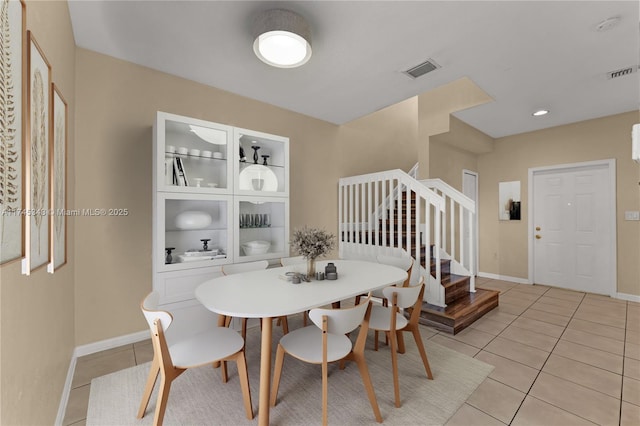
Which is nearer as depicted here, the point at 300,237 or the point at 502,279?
the point at 300,237

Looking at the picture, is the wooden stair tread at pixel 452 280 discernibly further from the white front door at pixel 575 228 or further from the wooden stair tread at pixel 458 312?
the white front door at pixel 575 228

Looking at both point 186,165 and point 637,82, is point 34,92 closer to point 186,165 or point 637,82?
point 186,165

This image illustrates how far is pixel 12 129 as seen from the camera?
94cm

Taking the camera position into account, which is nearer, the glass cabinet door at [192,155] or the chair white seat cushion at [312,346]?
the chair white seat cushion at [312,346]

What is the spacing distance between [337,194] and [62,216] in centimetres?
325

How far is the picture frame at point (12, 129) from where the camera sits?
0.87 metres

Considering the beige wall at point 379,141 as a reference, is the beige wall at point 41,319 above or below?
below

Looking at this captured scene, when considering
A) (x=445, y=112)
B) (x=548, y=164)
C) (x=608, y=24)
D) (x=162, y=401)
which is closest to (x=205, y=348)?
(x=162, y=401)

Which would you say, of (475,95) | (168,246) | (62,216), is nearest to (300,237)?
(168,246)

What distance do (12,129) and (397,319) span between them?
230 centimetres

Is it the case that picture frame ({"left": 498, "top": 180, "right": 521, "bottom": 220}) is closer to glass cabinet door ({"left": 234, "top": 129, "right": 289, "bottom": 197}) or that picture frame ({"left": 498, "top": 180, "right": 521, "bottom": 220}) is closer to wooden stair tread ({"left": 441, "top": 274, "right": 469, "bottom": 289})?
wooden stair tread ({"left": 441, "top": 274, "right": 469, "bottom": 289})

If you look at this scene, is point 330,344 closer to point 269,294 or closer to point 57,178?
point 269,294

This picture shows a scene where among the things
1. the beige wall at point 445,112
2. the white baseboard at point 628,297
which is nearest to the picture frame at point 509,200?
the beige wall at point 445,112

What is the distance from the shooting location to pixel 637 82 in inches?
119
